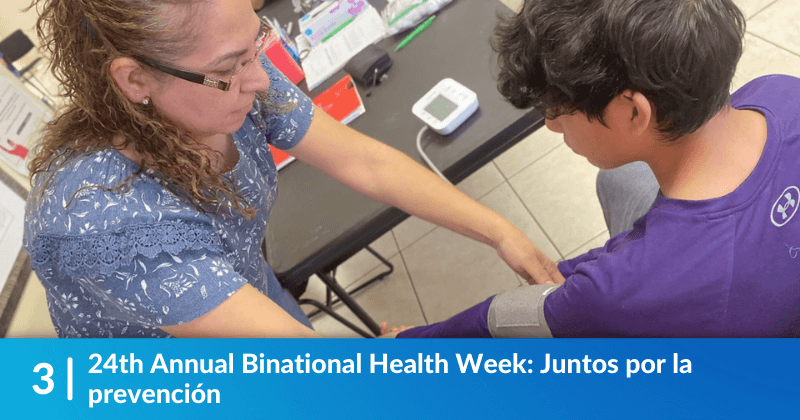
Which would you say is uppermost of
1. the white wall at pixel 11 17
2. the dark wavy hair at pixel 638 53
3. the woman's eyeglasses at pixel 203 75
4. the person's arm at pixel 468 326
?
the white wall at pixel 11 17

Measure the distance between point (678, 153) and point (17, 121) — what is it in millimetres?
1948

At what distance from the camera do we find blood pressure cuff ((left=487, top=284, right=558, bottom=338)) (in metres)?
0.86

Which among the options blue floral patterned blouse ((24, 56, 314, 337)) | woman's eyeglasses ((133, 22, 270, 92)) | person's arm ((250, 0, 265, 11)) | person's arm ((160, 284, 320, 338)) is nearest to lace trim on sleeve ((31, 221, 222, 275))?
blue floral patterned blouse ((24, 56, 314, 337))

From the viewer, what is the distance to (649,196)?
1.11 metres

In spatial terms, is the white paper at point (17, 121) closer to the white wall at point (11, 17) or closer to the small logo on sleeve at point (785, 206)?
the white wall at point (11, 17)

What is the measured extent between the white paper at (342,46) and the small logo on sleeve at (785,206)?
1.10 metres

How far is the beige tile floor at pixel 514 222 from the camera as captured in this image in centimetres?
195

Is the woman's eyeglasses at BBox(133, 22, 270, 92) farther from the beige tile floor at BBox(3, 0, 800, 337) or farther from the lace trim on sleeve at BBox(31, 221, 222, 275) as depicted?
the beige tile floor at BBox(3, 0, 800, 337)

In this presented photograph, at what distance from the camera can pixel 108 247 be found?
0.75 metres

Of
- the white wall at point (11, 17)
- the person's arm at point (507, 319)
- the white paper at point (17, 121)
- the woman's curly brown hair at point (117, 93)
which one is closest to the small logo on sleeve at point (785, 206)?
the person's arm at point (507, 319)

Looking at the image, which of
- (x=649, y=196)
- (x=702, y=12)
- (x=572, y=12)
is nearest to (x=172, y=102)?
(x=572, y=12)

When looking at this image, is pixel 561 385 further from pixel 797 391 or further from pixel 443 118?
pixel 443 118

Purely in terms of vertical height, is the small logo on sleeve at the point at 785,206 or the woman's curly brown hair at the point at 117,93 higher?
the woman's curly brown hair at the point at 117,93

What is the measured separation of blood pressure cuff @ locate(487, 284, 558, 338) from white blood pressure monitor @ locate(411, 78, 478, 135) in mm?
437
